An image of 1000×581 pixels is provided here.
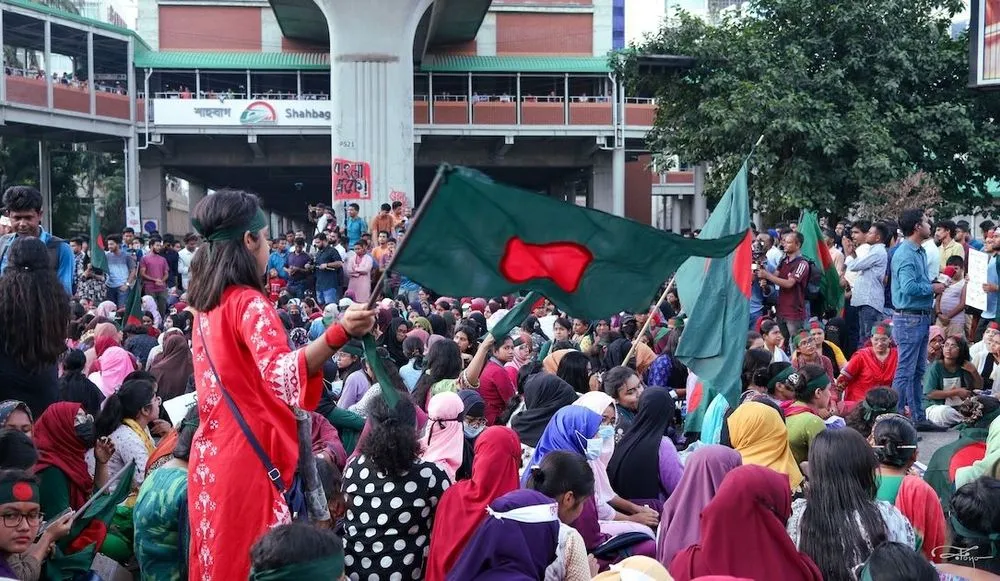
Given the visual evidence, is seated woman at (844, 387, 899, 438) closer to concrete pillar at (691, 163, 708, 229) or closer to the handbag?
the handbag

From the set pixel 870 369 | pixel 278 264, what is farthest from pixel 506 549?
pixel 278 264

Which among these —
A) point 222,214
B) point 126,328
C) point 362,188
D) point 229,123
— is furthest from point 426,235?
point 229,123

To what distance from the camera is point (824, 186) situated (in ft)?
63.4

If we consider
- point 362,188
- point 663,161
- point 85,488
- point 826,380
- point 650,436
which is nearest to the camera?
point 85,488

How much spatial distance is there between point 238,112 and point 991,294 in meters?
25.0

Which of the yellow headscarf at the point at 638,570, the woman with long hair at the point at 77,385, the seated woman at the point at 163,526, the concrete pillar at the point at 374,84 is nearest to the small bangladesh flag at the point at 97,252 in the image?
the woman with long hair at the point at 77,385

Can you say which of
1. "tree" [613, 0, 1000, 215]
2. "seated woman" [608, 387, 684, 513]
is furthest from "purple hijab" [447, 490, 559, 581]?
"tree" [613, 0, 1000, 215]

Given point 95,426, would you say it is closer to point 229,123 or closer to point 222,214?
point 222,214

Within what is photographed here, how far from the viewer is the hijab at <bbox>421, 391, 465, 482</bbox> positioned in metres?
5.55

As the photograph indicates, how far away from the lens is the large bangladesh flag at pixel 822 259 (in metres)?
10.9

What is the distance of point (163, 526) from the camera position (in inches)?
170

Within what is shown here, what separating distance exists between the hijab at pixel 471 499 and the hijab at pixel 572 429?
2.69 feet

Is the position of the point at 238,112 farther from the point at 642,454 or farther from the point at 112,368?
the point at 642,454

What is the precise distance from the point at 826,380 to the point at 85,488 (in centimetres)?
435
